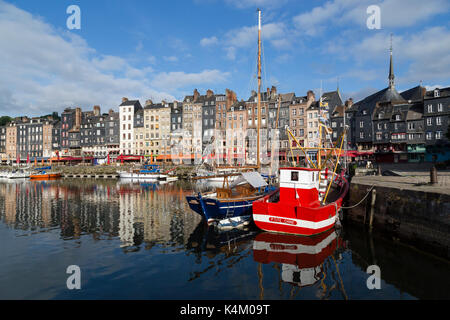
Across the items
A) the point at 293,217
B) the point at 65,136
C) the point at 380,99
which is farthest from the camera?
the point at 65,136

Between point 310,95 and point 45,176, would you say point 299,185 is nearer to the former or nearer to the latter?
point 310,95

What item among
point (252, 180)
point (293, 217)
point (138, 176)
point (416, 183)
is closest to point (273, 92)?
point (138, 176)

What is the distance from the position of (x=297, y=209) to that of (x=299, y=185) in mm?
1992

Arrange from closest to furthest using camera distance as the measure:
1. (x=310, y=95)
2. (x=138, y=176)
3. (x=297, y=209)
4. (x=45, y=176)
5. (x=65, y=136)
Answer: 1. (x=297, y=209)
2. (x=138, y=176)
3. (x=45, y=176)
4. (x=310, y=95)
5. (x=65, y=136)

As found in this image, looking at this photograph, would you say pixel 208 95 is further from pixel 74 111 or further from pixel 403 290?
pixel 403 290

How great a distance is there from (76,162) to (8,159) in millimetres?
40882

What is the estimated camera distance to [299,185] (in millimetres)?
18344

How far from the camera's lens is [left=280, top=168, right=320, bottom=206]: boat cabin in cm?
1819

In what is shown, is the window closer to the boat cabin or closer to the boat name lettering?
the boat cabin

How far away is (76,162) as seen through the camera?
101625 mm

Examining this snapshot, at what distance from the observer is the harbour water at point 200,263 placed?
35.3ft

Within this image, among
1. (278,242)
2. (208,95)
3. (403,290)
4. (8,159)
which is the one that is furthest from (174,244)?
(8,159)

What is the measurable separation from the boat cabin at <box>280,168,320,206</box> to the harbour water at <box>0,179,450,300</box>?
104 inches
